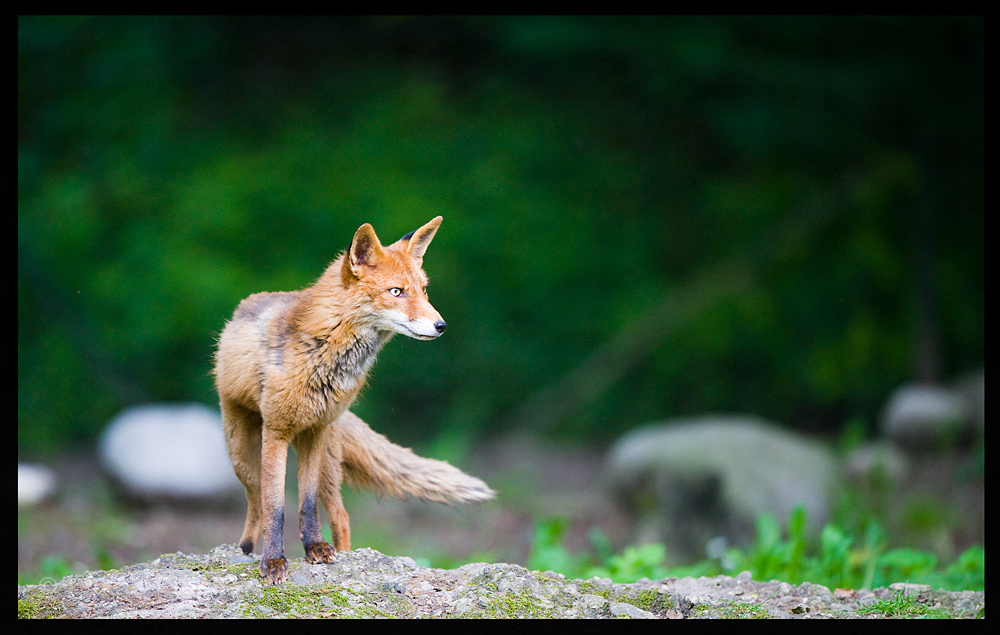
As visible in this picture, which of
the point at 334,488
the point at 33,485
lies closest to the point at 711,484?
the point at 334,488

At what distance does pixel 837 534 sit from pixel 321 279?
3.52 meters

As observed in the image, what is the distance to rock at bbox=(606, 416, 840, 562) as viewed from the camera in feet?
24.4

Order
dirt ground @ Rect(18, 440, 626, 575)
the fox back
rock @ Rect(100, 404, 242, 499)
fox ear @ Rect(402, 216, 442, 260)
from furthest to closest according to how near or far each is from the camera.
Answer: rock @ Rect(100, 404, 242, 499)
dirt ground @ Rect(18, 440, 626, 575)
fox ear @ Rect(402, 216, 442, 260)
the fox back

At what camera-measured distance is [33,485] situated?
784cm

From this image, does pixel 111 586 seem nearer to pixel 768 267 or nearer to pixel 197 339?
pixel 197 339

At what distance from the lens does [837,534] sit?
17.1 feet

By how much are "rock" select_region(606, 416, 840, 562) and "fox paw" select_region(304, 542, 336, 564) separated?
461 cm

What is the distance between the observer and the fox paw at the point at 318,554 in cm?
346

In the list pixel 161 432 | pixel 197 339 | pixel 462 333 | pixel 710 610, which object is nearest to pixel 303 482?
pixel 710 610

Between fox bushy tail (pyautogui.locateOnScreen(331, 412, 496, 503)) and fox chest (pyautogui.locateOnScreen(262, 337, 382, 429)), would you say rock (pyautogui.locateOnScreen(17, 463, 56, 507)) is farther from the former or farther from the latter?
fox chest (pyautogui.locateOnScreen(262, 337, 382, 429))

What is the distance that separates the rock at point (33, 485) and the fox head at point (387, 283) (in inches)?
231

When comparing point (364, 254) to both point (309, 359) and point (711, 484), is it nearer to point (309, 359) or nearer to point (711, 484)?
point (309, 359)

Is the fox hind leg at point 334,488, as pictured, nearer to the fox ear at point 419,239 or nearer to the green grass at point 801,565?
the fox ear at point 419,239

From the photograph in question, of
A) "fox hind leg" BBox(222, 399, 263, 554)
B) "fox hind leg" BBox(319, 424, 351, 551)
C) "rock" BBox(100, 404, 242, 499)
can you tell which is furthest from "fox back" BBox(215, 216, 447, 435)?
"rock" BBox(100, 404, 242, 499)
